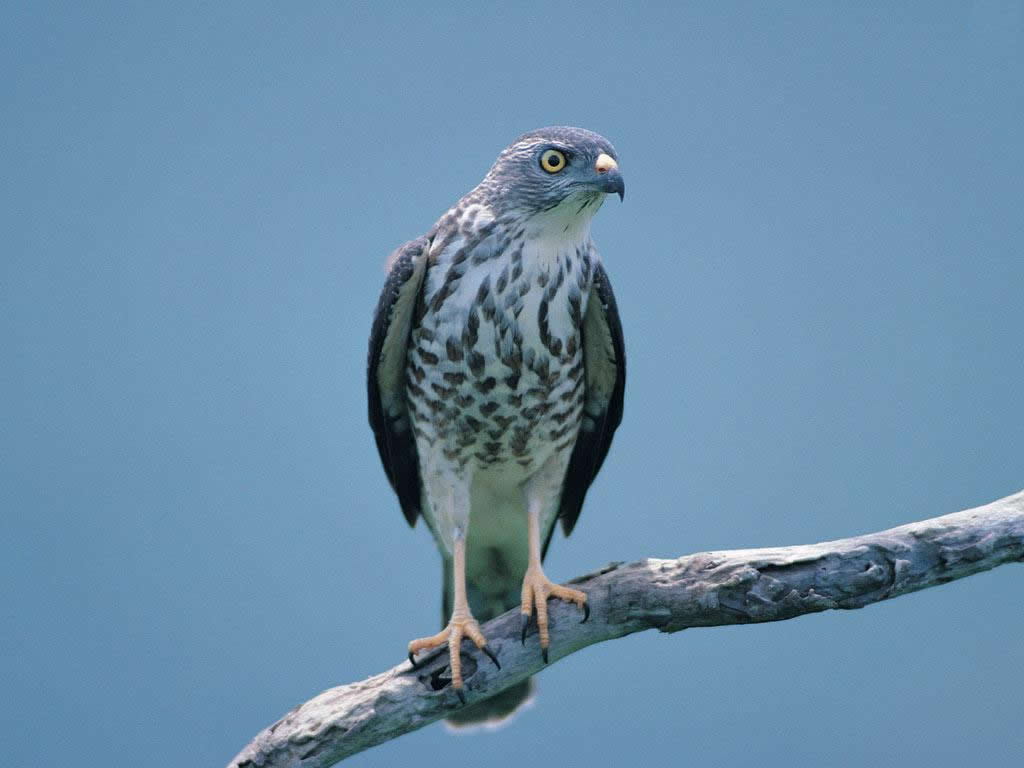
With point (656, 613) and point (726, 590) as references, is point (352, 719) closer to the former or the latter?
point (656, 613)

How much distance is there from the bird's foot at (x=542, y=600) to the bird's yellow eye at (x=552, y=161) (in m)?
1.66

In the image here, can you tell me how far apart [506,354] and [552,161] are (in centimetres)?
80

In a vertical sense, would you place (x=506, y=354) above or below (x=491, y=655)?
above

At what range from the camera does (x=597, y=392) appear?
211 inches

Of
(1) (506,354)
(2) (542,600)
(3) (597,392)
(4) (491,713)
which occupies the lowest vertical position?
(4) (491,713)

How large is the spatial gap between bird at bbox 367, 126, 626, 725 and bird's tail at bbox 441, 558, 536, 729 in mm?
19

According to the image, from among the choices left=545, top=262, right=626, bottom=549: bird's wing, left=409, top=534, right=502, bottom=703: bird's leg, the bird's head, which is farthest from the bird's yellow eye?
left=409, top=534, right=502, bottom=703: bird's leg

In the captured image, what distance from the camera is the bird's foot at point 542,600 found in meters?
4.73

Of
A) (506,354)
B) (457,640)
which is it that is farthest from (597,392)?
(457,640)

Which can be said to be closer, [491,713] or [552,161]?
[552,161]

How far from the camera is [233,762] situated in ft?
15.4

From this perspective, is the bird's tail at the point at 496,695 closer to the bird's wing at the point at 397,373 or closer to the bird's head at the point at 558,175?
the bird's wing at the point at 397,373

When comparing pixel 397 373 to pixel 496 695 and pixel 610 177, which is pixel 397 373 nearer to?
pixel 610 177

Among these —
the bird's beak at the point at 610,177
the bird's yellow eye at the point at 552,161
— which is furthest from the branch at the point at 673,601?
the bird's yellow eye at the point at 552,161
